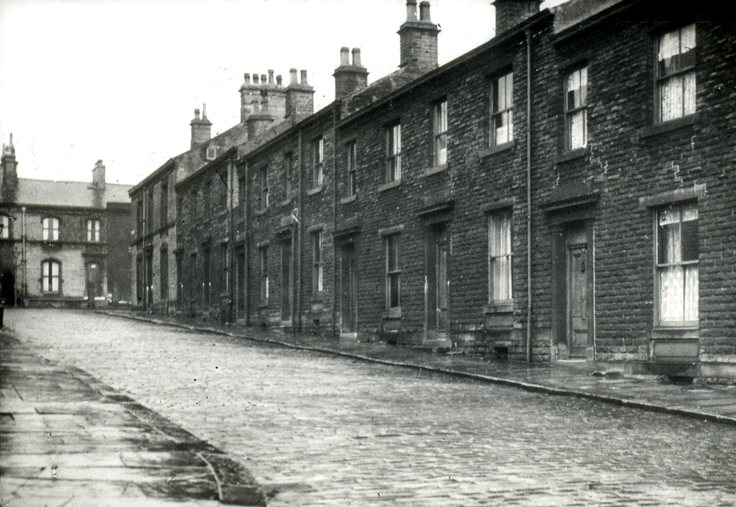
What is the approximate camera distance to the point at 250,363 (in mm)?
18094

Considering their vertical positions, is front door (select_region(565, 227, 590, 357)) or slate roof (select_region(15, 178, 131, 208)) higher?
slate roof (select_region(15, 178, 131, 208))

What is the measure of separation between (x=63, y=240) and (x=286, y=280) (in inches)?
1752

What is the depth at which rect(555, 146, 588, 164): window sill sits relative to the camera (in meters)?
16.9

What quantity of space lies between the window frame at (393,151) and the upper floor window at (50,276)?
5125 cm

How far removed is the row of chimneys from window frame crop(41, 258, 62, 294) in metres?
32.3

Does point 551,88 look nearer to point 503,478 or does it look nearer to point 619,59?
point 619,59

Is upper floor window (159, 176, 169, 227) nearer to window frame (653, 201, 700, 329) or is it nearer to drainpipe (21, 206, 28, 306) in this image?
drainpipe (21, 206, 28, 306)

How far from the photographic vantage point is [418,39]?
2683 cm

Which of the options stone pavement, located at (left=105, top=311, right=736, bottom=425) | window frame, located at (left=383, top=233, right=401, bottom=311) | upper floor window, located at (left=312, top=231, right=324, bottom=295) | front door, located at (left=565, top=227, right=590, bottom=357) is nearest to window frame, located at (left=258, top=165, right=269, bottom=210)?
upper floor window, located at (left=312, top=231, right=324, bottom=295)

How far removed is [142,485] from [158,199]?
148 feet

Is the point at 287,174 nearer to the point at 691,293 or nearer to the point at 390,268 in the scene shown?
the point at 390,268

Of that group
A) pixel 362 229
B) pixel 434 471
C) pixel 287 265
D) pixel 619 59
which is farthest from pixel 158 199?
pixel 434 471

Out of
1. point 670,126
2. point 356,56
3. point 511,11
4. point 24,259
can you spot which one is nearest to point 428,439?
point 670,126

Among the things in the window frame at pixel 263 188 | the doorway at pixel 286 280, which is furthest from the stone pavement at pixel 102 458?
the window frame at pixel 263 188
